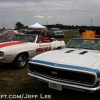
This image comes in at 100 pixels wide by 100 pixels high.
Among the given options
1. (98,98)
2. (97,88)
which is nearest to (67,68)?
(97,88)

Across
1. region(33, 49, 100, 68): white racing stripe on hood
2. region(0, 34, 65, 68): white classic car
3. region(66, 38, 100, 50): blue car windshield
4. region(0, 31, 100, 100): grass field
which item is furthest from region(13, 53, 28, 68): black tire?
region(33, 49, 100, 68): white racing stripe on hood

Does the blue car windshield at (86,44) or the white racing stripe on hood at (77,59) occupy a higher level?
the blue car windshield at (86,44)

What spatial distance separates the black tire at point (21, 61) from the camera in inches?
233

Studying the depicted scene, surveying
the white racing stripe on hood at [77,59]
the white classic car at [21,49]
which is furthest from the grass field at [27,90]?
the white racing stripe on hood at [77,59]

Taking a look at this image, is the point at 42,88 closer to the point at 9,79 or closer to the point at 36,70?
the point at 36,70

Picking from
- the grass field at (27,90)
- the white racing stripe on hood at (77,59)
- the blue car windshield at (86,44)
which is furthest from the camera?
the blue car windshield at (86,44)

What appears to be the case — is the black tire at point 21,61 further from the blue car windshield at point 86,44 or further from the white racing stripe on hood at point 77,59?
the white racing stripe on hood at point 77,59

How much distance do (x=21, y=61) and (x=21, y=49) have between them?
502mm

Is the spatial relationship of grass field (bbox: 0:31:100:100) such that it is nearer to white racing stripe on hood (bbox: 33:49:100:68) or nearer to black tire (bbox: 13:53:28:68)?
black tire (bbox: 13:53:28:68)

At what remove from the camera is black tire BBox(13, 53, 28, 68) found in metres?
5.92

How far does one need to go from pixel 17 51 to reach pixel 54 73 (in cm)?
270

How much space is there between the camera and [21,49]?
6000mm

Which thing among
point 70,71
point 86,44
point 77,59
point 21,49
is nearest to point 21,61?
point 21,49

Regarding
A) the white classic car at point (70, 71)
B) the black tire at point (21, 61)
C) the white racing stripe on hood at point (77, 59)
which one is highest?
the white racing stripe on hood at point (77, 59)
